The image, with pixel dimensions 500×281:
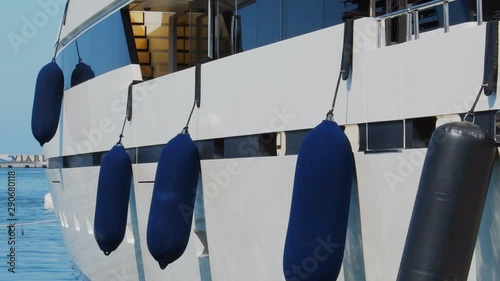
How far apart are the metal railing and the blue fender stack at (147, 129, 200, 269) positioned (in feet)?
7.22

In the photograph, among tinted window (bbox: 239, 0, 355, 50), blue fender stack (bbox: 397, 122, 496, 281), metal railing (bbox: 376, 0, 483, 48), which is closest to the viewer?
blue fender stack (bbox: 397, 122, 496, 281)

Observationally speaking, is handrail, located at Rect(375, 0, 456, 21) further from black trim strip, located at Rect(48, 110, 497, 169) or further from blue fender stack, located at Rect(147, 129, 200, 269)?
blue fender stack, located at Rect(147, 129, 200, 269)

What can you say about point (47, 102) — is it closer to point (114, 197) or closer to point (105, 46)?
point (105, 46)

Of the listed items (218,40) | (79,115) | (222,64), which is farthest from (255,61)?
(79,115)

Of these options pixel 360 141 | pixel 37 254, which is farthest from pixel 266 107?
pixel 37 254

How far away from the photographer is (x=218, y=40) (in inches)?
319

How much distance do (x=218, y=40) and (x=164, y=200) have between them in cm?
141

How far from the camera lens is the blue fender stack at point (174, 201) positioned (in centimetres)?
759

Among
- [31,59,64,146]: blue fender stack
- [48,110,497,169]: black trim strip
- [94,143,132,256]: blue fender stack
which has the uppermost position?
[31,59,64,146]: blue fender stack

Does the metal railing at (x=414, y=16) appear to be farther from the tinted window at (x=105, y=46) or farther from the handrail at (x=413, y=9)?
the tinted window at (x=105, y=46)

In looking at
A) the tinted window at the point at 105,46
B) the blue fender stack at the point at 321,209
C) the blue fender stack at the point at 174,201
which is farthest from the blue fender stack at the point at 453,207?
the tinted window at the point at 105,46

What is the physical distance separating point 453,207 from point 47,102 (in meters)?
7.14

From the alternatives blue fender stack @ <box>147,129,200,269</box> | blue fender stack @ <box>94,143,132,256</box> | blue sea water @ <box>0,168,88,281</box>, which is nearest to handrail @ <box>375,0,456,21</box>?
blue fender stack @ <box>147,129,200,269</box>

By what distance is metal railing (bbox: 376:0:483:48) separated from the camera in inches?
200
